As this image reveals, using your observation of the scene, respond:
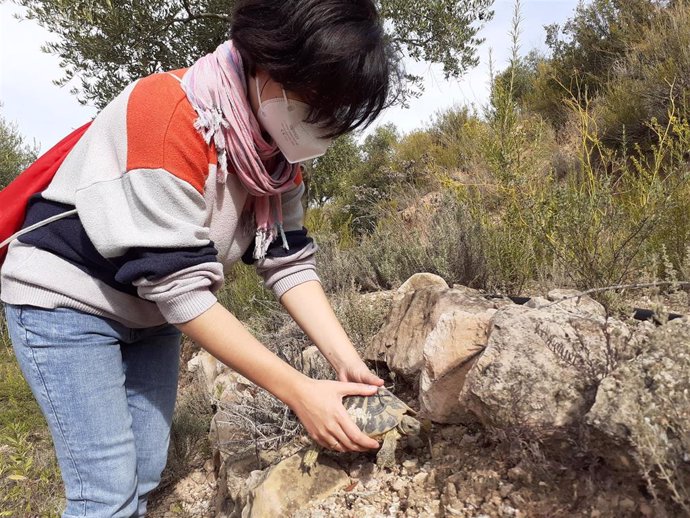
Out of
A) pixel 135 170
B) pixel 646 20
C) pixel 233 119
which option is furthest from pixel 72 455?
pixel 646 20

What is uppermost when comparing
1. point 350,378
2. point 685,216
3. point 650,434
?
point 350,378

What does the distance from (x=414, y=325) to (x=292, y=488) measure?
873 millimetres

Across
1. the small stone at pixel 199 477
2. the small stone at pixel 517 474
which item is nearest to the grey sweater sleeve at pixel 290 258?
the small stone at pixel 517 474

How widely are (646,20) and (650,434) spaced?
8.10 m

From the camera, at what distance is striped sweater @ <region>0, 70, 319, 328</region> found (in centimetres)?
124

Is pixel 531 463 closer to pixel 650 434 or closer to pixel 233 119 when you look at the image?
pixel 650 434

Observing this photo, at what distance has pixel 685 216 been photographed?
2625 mm

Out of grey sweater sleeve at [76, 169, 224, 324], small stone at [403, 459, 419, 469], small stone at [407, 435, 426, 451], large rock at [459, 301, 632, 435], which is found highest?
grey sweater sleeve at [76, 169, 224, 324]

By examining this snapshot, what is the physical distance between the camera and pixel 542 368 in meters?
1.46

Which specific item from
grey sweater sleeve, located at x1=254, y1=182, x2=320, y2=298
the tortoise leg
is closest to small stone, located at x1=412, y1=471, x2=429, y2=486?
the tortoise leg

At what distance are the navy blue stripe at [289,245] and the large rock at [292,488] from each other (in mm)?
695

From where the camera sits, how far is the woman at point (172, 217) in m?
1.25

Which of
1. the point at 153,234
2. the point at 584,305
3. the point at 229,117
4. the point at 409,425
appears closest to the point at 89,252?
the point at 153,234

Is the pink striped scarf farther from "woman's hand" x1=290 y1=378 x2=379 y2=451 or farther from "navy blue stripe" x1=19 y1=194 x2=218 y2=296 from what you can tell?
"woman's hand" x1=290 y1=378 x2=379 y2=451
